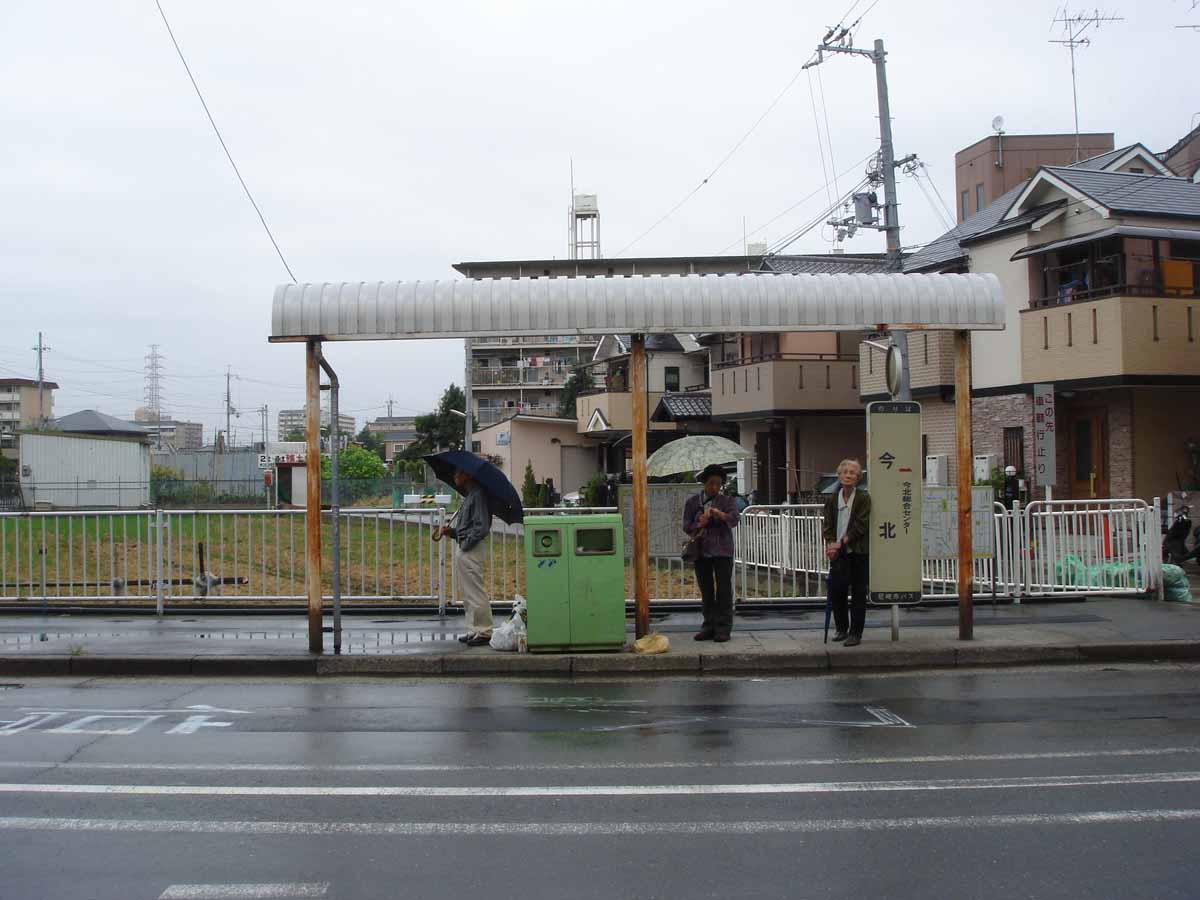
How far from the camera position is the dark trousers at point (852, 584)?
11039mm

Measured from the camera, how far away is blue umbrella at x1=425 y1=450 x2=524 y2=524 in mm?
11250

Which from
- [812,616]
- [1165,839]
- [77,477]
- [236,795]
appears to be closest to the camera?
[1165,839]

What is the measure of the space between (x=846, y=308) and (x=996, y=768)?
541 cm

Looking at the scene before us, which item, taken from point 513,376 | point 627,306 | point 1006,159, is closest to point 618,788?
point 627,306

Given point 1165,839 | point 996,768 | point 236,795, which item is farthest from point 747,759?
point 236,795

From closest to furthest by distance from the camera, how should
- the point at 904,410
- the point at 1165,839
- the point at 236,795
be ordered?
the point at 1165,839 < the point at 236,795 < the point at 904,410

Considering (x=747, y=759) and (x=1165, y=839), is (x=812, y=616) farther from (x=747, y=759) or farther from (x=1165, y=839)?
(x=1165, y=839)

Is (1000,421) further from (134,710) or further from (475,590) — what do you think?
(134,710)

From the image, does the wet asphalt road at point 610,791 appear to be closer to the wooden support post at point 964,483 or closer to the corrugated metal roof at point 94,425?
the wooden support post at point 964,483

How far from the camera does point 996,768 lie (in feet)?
22.4

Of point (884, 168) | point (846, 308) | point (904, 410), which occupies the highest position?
point (884, 168)

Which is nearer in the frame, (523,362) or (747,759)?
(747,759)

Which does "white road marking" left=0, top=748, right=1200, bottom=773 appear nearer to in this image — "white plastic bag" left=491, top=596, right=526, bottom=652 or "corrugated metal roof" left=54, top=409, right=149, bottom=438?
"white plastic bag" left=491, top=596, right=526, bottom=652

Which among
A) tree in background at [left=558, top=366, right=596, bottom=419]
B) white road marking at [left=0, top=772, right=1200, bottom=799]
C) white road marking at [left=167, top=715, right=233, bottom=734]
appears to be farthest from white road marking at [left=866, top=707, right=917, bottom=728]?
tree in background at [left=558, top=366, right=596, bottom=419]
